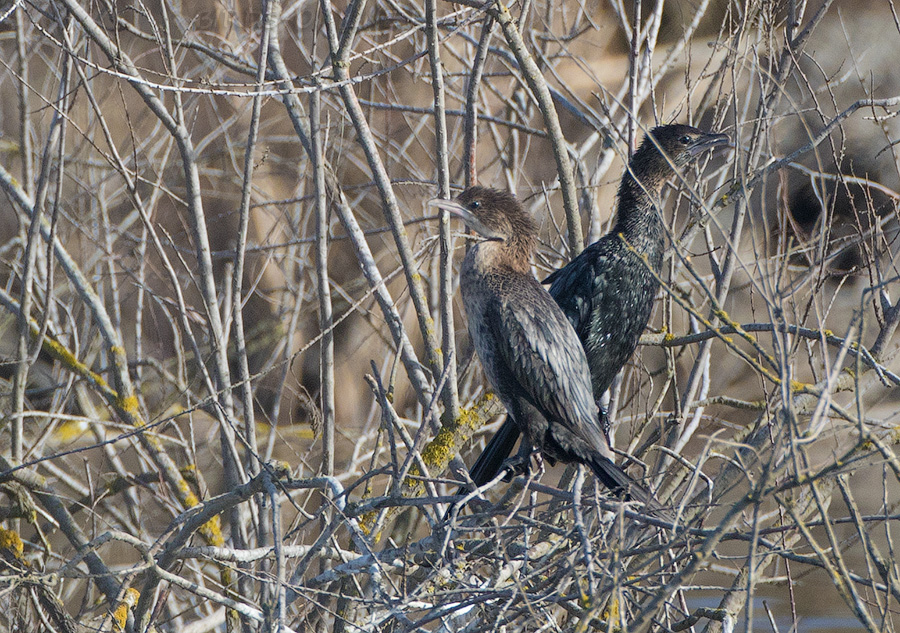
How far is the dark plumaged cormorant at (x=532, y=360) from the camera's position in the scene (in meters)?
3.00

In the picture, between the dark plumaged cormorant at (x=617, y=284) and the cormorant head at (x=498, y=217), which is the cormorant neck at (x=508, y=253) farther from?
the dark plumaged cormorant at (x=617, y=284)

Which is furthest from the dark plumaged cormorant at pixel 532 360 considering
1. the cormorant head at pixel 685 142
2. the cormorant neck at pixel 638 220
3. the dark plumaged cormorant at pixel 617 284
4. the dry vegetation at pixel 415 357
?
the cormorant head at pixel 685 142

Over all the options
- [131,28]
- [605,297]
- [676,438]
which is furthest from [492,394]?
[131,28]

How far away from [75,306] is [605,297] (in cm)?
379

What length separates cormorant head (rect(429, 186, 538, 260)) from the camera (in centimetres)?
329

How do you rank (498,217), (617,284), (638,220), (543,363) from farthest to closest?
1. (638,220)
2. (617,284)
3. (498,217)
4. (543,363)

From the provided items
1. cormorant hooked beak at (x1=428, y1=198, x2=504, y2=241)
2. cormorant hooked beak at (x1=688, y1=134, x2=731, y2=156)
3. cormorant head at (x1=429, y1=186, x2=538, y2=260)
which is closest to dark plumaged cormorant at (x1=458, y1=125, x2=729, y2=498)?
cormorant hooked beak at (x1=688, y1=134, x2=731, y2=156)

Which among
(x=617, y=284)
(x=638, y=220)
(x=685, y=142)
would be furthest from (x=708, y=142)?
(x=617, y=284)

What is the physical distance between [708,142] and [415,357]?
142 centimetres

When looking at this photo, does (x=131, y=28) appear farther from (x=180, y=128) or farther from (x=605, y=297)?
(x=605, y=297)

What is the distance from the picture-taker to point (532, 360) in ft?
9.87

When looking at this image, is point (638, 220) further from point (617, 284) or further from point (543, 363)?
point (543, 363)

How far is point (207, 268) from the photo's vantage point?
338 cm

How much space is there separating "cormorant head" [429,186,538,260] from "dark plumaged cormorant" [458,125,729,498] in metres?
0.28
